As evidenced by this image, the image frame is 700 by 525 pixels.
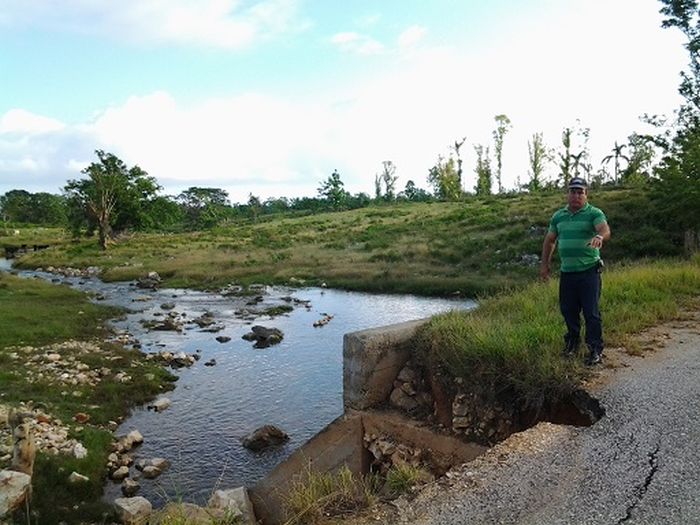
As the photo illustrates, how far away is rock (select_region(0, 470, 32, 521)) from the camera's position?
8016mm

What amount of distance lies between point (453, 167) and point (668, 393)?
242 feet

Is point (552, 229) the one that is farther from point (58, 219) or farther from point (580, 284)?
point (58, 219)

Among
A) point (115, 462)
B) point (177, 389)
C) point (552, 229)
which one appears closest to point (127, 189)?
point (177, 389)

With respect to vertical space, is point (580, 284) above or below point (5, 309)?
above

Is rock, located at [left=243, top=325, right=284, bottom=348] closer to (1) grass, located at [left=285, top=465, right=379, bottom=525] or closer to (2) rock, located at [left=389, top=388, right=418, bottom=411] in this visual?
(2) rock, located at [left=389, top=388, right=418, bottom=411]

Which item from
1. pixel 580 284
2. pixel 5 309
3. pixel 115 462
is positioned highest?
pixel 580 284

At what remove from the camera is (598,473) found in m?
4.98

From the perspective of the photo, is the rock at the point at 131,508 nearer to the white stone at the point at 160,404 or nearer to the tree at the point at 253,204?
the white stone at the point at 160,404

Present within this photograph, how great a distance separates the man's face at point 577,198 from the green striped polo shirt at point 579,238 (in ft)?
0.20

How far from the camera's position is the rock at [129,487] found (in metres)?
9.66

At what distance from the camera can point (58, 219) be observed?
97.2 meters

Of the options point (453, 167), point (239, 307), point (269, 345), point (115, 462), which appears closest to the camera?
point (115, 462)

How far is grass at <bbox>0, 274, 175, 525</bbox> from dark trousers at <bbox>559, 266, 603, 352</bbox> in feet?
23.6

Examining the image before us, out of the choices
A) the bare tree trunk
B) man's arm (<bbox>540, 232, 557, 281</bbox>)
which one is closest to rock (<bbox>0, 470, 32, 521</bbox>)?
man's arm (<bbox>540, 232, 557, 281</bbox>)
